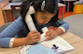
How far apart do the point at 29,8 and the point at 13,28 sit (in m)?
0.17

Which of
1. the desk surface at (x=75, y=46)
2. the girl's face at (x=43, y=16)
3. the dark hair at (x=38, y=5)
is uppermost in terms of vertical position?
the dark hair at (x=38, y=5)

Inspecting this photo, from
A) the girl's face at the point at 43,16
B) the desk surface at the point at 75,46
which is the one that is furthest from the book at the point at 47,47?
the girl's face at the point at 43,16

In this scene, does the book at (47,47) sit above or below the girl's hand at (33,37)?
below

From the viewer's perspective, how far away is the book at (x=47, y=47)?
594 mm

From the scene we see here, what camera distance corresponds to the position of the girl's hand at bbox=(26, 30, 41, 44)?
24.5 inches

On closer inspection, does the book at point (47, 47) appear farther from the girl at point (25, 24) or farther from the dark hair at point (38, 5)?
the dark hair at point (38, 5)

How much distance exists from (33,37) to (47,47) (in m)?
0.10

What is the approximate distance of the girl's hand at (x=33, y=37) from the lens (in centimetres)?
62

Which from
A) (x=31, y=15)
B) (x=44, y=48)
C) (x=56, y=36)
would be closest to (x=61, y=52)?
(x=44, y=48)

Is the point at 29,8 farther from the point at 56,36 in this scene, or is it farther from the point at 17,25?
the point at 56,36

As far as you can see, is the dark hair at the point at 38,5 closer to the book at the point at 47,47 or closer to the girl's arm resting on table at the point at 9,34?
the girl's arm resting on table at the point at 9,34

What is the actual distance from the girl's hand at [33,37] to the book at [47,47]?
0.03 metres

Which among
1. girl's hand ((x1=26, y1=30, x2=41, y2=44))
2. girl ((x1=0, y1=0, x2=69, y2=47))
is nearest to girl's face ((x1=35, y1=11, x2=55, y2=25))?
girl ((x1=0, y1=0, x2=69, y2=47))

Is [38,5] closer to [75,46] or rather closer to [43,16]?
[43,16]
